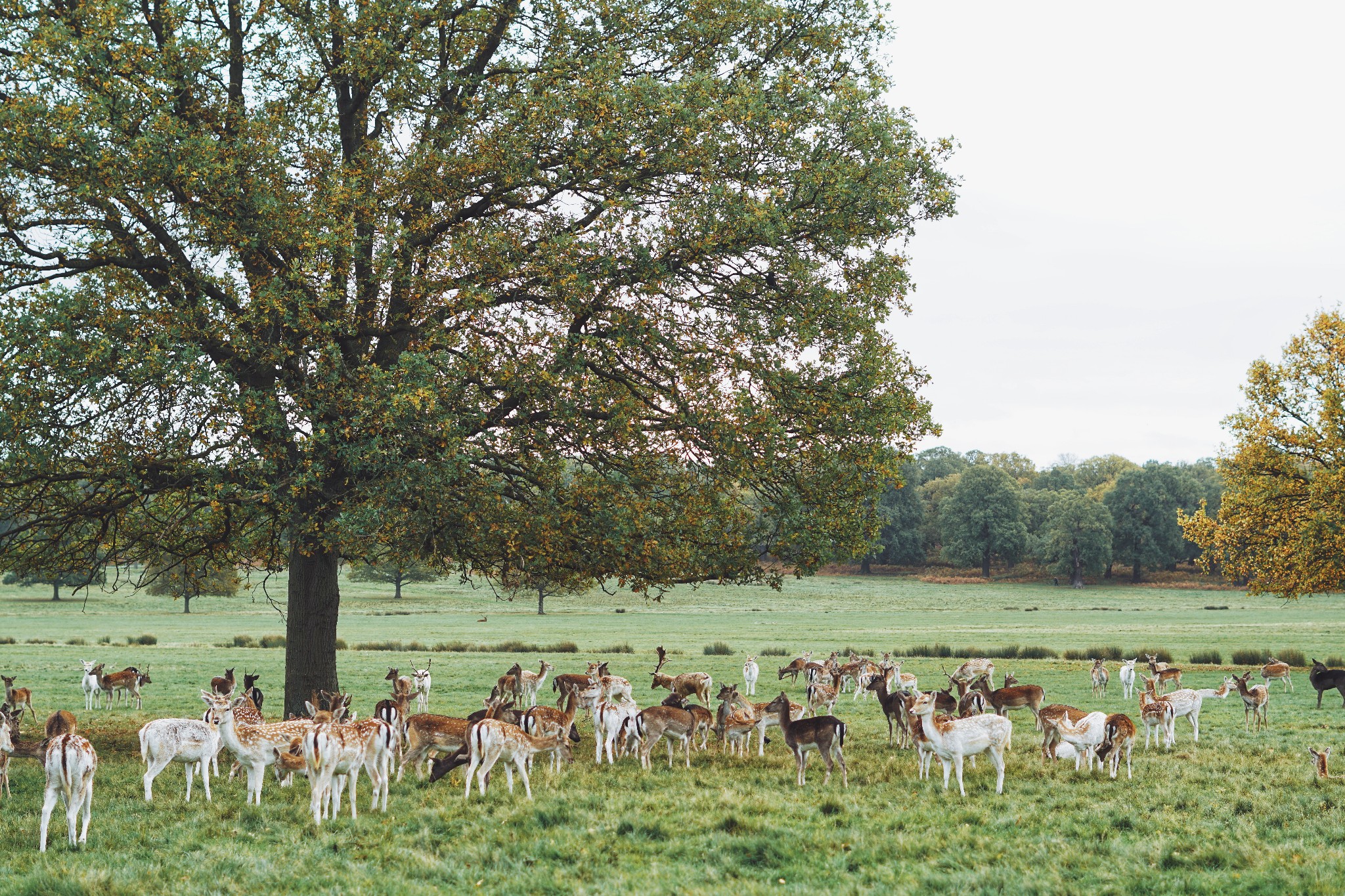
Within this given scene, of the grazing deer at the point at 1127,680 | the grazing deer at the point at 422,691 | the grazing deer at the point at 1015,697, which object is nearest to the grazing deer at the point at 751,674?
the grazing deer at the point at 422,691

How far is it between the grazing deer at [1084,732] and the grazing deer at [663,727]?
5548mm

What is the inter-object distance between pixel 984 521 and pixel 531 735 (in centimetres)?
10813

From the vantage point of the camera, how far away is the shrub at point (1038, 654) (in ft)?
124

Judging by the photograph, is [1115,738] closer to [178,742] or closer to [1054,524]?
[178,742]

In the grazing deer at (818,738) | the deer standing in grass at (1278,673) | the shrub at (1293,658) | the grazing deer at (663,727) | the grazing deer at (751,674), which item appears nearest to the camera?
the grazing deer at (818,738)

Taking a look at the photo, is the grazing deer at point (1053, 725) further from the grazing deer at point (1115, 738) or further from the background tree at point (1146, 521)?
the background tree at point (1146, 521)

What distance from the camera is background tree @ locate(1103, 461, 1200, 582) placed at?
10869 cm

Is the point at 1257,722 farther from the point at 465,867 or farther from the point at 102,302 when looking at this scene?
the point at 102,302

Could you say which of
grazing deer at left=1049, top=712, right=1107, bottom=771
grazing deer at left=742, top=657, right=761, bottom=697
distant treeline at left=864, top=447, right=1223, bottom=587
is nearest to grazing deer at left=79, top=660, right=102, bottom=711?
grazing deer at left=742, top=657, right=761, bottom=697

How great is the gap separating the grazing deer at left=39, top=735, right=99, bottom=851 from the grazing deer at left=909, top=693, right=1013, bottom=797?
32.6ft

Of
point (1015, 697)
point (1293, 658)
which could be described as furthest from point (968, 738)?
point (1293, 658)

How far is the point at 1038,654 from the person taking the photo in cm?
3812

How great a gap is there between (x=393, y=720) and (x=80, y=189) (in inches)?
338

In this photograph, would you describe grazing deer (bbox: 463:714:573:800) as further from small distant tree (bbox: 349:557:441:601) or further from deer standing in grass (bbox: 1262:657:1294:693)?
small distant tree (bbox: 349:557:441:601)
